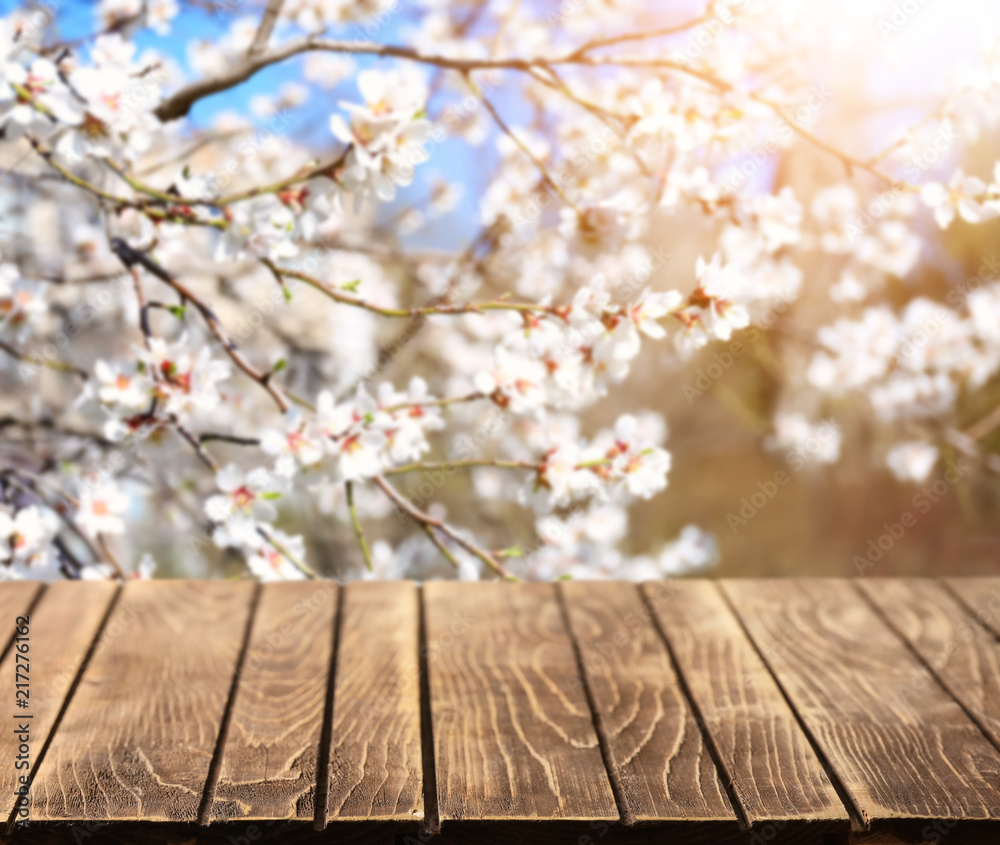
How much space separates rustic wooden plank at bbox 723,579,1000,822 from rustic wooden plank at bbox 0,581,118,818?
82 cm

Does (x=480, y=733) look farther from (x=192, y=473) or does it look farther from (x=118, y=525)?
(x=192, y=473)

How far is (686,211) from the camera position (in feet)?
6.04

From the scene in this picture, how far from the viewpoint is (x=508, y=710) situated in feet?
3.55

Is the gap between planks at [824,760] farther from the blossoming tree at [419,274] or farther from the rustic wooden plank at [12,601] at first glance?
the rustic wooden plank at [12,601]

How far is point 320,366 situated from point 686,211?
1404 mm

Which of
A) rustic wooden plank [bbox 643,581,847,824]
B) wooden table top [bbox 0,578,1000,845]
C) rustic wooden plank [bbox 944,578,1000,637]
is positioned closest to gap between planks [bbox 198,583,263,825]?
wooden table top [bbox 0,578,1000,845]

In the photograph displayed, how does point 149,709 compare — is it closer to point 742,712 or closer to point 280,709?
point 280,709

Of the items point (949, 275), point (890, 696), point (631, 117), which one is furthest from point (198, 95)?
point (949, 275)

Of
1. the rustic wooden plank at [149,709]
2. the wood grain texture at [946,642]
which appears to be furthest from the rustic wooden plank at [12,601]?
the wood grain texture at [946,642]

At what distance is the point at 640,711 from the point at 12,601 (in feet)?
2.82

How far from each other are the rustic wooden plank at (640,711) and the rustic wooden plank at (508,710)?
23 mm

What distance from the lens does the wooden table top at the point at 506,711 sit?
89 centimetres

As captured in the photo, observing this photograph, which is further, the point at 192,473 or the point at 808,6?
the point at 192,473

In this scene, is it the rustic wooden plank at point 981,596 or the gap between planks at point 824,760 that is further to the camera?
the rustic wooden plank at point 981,596
